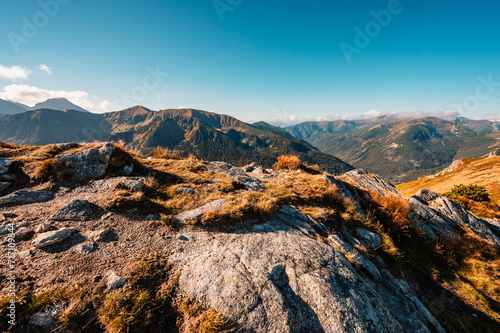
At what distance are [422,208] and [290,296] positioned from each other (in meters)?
13.4

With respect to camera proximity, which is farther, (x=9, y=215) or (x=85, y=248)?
(x=9, y=215)

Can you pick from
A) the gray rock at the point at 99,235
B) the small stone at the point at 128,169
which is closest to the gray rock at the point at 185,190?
the gray rock at the point at 99,235

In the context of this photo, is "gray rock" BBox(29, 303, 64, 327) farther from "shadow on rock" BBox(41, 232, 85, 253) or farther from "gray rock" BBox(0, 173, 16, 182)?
"gray rock" BBox(0, 173, 16, 182)

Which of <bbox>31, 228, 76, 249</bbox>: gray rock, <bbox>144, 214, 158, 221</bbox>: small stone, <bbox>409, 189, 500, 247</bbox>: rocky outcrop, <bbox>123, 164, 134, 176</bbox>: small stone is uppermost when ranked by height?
<bbox>123, 164, 134, 176</bbox>: small stone

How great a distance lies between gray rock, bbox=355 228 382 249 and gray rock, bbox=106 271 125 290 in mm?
9170

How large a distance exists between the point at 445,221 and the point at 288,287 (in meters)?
14.2

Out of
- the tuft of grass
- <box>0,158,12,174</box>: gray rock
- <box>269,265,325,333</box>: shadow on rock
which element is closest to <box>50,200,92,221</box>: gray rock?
the tuft of grass

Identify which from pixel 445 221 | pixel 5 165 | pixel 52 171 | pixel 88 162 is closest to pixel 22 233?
pixel 52 171

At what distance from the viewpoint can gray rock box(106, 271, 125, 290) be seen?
14.1ft

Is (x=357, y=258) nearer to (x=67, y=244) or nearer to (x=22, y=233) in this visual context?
(x=67, y=244)

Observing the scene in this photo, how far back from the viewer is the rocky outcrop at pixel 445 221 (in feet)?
35.5

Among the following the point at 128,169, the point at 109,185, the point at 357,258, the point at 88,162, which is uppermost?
the point at 88,162

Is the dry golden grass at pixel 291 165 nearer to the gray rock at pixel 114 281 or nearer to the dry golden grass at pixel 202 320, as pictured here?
the dry golden grass at pixel 202 320

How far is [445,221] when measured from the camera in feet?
39.8
